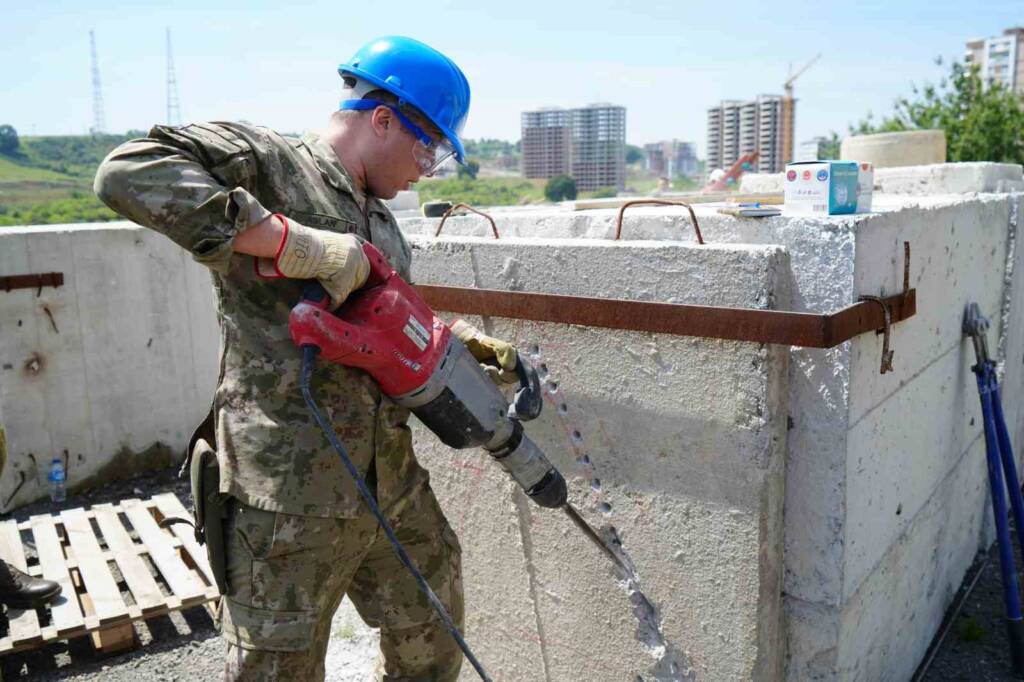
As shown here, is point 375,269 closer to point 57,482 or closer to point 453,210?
point 453,210

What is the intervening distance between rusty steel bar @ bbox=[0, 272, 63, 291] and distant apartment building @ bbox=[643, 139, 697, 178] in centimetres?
10015

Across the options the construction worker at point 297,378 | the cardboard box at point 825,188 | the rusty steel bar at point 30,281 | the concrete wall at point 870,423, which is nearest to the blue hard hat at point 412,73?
the construction worker at point 297,378

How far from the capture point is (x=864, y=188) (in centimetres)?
238

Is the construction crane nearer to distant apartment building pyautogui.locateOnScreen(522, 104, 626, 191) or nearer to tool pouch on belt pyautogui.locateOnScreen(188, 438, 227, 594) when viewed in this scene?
distant apartment building pyautogui.locateOnScreen(522, 104, 626, 191)

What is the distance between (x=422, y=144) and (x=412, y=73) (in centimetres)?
18

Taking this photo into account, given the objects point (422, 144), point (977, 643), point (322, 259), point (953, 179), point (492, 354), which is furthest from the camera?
point (953, 179)

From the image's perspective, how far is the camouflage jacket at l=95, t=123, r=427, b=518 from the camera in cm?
190

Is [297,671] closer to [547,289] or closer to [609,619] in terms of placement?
[609,619]

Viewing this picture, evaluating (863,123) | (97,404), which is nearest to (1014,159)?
(863,123)

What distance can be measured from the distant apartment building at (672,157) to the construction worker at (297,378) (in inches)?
4046

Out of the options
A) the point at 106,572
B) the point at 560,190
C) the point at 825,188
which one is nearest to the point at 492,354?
the point at 825,188

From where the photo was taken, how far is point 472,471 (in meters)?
2.82

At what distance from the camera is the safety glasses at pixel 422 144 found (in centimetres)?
210

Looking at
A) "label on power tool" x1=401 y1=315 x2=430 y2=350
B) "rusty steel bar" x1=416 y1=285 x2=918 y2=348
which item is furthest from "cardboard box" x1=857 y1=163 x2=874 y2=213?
"label on power tool" x1=401 y1=315 x2=430 y2=350
